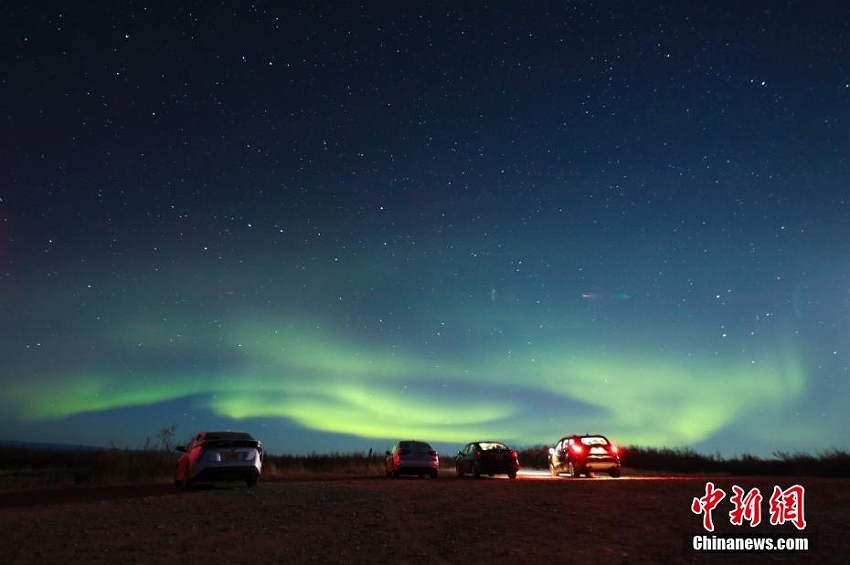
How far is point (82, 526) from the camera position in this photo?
13297mm

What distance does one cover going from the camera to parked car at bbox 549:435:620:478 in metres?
29.7

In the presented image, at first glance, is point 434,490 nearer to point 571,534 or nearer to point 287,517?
point 287,517

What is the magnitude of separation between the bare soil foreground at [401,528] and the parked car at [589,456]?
35.1 feet

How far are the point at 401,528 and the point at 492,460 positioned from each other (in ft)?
61.7

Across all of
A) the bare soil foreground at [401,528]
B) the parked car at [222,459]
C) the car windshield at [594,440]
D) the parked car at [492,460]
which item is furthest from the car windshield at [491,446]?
the bare soil foreground at [401,528]

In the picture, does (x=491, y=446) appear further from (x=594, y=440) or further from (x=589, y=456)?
(x=594, y=440)

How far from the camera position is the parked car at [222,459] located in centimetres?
2183

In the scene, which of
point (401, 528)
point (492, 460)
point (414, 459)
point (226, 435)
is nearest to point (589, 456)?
point (492, 460)

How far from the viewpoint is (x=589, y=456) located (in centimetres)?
2989

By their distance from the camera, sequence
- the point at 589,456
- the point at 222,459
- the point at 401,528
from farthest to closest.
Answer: the point at 589,456 < the point at 222,459 < the point at 401,528

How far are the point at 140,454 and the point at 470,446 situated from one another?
46.7 feet

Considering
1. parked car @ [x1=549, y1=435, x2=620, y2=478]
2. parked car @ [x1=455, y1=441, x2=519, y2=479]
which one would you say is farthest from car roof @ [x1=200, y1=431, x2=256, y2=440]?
parked car @ [x1=549, y1=435, x2=620, y2=478]

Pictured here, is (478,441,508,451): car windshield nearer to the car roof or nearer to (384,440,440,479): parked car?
(384,440,440,479): parked car

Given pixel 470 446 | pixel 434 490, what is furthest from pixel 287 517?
pixel 470 446
